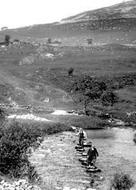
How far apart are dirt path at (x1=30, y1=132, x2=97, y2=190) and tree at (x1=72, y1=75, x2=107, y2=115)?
24.7 m

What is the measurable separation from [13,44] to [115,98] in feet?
185

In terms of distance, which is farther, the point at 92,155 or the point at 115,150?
the point at 115,150

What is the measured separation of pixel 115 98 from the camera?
71562 millimetres

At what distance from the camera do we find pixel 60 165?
33531mm

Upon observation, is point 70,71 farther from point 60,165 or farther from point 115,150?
point 60,165

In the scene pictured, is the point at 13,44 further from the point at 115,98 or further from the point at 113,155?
the point at 113,155

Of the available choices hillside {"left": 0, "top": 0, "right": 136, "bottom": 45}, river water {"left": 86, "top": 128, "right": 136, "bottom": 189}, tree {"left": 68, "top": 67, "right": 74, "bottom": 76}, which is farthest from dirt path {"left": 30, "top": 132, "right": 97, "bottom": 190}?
hillside {"left": 0, "top": 0, "right": 136, "bottom": 45}

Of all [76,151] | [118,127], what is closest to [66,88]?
[118,127]

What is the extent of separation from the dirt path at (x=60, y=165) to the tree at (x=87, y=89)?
24.7 m

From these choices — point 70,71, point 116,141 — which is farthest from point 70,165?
point 70,71

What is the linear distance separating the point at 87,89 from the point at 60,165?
146 ft

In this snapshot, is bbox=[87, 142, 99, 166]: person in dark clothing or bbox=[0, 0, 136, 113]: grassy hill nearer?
bbox=[87, 142, 99, 166]: person in dark clothing

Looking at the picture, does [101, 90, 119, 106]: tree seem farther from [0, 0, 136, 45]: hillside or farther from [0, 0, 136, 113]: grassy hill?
[0, 0, 136, 45]: hillside

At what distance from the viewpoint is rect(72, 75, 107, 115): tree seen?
7256 cm
